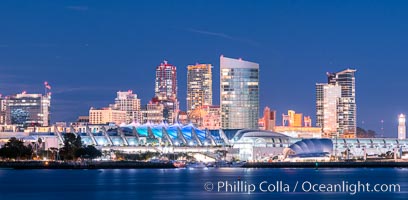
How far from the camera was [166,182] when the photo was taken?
453 ft

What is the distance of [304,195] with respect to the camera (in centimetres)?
10475

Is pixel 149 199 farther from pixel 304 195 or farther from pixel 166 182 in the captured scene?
pixel 166 182

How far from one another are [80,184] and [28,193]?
18.1m

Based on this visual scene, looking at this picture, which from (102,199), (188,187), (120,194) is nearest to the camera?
(102,199)

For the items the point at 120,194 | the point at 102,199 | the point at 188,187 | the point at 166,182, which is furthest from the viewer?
the point at 166,182

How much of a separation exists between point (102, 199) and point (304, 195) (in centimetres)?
1996

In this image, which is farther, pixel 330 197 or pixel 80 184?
pixel 80 184

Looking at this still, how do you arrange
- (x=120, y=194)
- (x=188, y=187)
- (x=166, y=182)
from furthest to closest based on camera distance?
(x=166, y=182)
(x=188, y=187)
(x=120, y=194)

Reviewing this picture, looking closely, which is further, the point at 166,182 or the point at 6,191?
the point at 166,182

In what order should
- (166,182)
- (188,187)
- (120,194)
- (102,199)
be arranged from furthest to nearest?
(166,182) < (188,187) < (120,194) < (102,199)

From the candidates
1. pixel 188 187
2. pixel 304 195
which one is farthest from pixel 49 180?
pixel 304 195

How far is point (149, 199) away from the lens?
10244 centimetres

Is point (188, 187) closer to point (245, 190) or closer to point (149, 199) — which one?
point (245, 190)

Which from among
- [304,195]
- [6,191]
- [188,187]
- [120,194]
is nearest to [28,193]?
[6,191]
